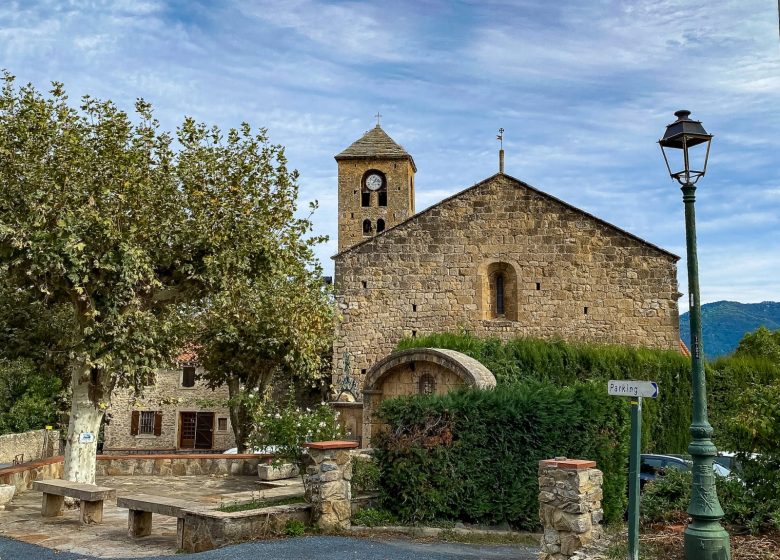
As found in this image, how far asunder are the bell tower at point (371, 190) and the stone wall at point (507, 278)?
18473 millimetres

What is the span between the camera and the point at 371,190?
136 feet

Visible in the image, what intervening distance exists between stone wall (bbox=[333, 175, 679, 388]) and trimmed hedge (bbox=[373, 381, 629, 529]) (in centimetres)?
1025

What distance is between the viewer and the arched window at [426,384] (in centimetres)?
1722

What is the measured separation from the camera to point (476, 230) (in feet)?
73.2

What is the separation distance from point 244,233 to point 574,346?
35.0 ft

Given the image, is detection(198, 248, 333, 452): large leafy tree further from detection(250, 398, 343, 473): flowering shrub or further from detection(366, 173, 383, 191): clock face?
detection(366, 173, 383, 191): clock face

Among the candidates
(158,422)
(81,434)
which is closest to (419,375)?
(81,434)

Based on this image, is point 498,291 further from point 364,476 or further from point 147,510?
point 147,510

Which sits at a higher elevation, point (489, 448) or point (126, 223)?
point (126, 223)

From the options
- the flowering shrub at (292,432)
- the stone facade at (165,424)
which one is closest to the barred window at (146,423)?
the stone facade at (165,424)

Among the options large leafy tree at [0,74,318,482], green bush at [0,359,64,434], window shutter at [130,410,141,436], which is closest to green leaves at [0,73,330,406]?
large leafy tree at [0,74,318,482]

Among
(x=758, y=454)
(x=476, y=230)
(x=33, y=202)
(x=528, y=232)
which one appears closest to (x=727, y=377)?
(x=528, y=232)

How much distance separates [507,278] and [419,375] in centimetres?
625

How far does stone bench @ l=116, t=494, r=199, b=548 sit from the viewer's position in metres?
10.1
